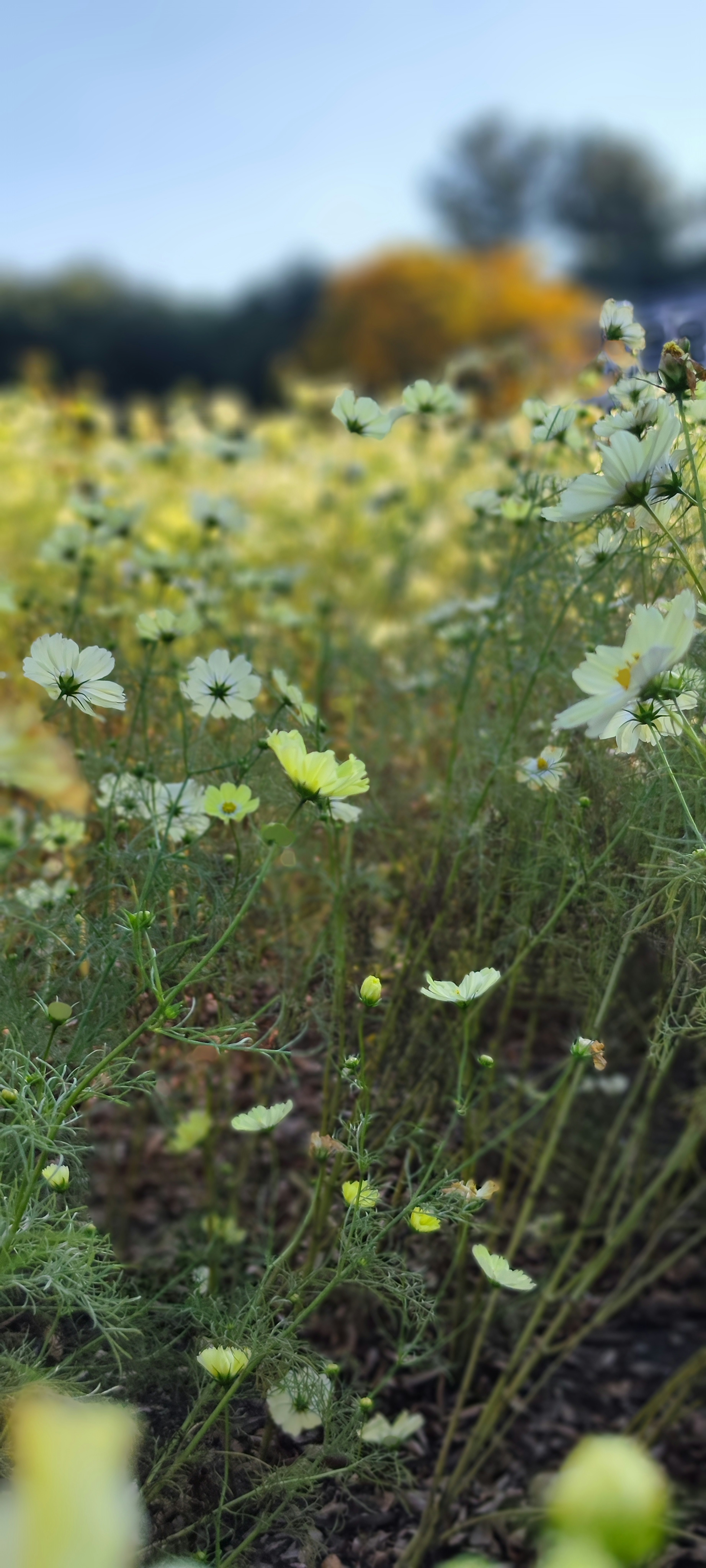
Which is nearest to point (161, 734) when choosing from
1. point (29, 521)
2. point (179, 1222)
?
point (179, 1222)

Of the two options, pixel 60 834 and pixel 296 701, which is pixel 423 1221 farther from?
pixel 60 834

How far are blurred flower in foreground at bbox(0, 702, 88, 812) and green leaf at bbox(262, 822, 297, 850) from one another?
17 centimetres

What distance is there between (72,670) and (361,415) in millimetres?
551

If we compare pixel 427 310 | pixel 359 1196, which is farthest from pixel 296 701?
pixel 427 310

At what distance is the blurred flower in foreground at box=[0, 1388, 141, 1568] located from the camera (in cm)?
29

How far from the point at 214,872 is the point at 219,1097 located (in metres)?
0.73

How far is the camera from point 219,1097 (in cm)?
192

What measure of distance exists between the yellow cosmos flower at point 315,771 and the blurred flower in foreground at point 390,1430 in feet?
2.42

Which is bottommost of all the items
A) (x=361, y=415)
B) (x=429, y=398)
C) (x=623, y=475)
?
(x=623, y=475)

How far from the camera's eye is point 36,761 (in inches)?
39.1

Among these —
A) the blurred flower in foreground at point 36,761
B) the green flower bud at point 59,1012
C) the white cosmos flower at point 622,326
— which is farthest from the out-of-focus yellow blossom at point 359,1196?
the white cosmos flower at point 622,326

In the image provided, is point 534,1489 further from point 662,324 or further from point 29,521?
point 29,521

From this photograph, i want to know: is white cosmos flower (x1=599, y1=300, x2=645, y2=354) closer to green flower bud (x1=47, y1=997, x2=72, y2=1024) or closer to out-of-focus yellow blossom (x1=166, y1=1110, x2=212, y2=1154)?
green flower bud (x1=47, y1=997, x2=72, y2=1024)

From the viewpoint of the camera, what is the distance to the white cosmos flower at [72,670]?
1.10m
